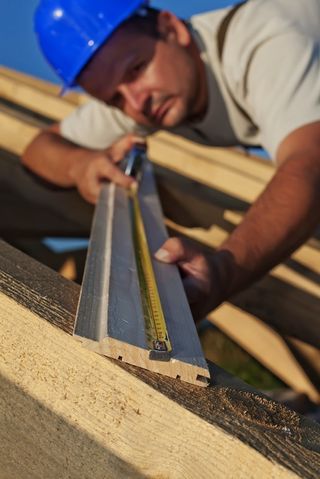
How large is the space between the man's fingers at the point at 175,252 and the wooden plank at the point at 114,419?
386 millimetres

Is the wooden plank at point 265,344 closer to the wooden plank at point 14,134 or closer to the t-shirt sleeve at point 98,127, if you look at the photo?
the t-shirt sleeve at point 98,127

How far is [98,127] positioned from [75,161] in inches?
13.4

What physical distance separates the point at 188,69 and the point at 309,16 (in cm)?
46

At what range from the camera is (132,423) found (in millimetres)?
763

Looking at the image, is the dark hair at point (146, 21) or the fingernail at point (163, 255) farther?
the dark hair at point (146, 21)

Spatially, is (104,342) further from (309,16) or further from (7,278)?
(309,16)

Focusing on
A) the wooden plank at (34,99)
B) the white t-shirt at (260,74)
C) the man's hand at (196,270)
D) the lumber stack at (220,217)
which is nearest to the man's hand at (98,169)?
the lumber stack at (220,217)

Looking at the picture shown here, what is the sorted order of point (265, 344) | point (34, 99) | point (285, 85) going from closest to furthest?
point (285, 85) → point (265, 344) → point (34, 99)

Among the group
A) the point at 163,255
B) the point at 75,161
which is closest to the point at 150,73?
the point at 75,161

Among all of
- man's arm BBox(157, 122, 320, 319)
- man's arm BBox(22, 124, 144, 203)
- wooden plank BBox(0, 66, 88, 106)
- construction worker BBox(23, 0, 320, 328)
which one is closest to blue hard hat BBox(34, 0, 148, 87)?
construction worker BBox(23, 0, 320, 328)

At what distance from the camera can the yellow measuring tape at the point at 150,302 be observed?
845mm

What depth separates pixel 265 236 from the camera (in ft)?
4.93

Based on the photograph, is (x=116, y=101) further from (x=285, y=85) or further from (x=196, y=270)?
(x=196, y=270)

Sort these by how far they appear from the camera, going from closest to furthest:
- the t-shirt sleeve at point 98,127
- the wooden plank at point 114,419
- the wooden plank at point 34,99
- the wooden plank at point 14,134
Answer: the wooden plank at point 114,419 < the t-shirt sleeve at point 98,127 < the wooden plank at point 14,134 < the wooden plank at point 34,99
